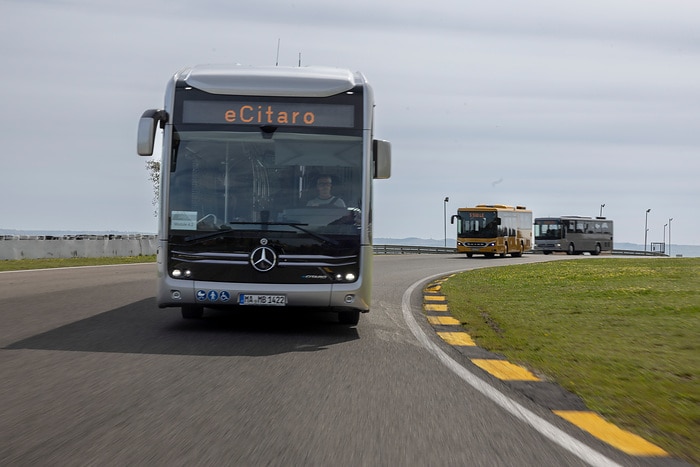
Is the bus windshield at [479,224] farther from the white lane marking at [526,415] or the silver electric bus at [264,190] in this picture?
the white lane marking at [526,415]

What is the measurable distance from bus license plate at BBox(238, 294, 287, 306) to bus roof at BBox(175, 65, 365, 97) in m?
2.41

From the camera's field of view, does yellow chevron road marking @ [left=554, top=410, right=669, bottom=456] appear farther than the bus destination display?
No

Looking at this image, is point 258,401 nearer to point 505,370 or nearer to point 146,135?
point 505,370

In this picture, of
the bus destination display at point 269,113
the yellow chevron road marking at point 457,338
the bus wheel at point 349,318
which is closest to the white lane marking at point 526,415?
the yellow chevron road marking at point 457,338

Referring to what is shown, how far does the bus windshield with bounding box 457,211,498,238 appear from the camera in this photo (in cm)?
5016

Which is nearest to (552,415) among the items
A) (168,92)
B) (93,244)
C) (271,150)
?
(271,150)

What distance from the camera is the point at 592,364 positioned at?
7.88 m

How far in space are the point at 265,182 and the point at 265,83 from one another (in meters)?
1.22

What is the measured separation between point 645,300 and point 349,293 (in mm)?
7254

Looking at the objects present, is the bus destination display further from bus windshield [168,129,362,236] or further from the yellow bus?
the yellow bus

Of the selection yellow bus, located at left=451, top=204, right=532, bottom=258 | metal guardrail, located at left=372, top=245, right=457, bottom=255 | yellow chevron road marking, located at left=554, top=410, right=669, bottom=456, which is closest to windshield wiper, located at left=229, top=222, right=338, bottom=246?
yellow chevron road marking, located at left=554, top=410, right=669, bottom=456

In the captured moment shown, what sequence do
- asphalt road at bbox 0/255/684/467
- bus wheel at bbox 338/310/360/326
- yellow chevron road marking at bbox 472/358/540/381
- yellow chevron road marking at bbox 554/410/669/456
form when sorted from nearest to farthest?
asphalt road at bbox 0/255/684/467
yellow chevron road marking at bbox 554/410/669/456
yellow chevron road marking at bbox 472/358/540/381
bus wheel at bbox 338/310/360/326

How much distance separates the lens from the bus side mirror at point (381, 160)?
10406mm

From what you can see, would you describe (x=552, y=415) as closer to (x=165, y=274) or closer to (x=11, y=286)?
(x=165, y=274)
